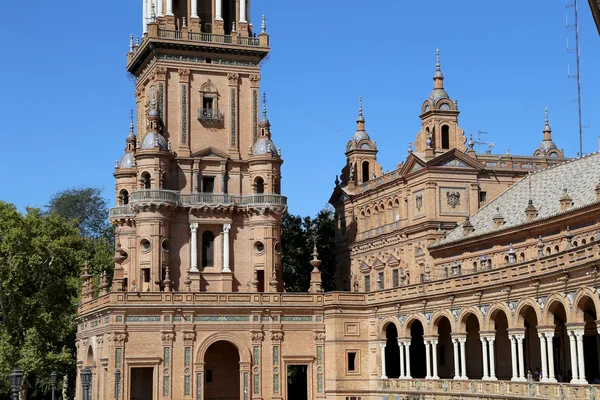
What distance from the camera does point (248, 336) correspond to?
71438 mm

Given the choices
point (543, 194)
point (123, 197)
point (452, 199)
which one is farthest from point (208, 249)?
point (543, 194)

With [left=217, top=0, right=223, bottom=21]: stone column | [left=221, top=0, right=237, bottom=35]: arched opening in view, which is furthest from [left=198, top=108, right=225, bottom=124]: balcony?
[left=221, top=0, right=237, bottom=35]: arched opening

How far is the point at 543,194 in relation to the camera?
70.1 m

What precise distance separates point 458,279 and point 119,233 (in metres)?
29.7

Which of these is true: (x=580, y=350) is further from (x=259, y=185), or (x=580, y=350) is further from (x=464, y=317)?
(x=259, y=185)

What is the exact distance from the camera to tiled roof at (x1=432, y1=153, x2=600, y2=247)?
213ft

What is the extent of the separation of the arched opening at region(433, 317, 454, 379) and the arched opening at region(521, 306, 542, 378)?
30.4 ft

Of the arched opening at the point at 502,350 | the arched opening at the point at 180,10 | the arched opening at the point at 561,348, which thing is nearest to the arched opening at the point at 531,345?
the arched opening at the point at 561,348

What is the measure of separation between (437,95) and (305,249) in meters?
26.4

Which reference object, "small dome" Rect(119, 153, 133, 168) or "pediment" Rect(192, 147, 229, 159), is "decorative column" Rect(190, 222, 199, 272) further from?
"small dome" Rect(119, 153, 133, 168)

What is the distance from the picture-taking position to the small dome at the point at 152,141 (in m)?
76.1

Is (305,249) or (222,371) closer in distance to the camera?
(222,371)

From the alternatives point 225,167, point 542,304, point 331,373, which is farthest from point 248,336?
point 542,304

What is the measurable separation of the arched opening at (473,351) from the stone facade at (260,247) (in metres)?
0.09
